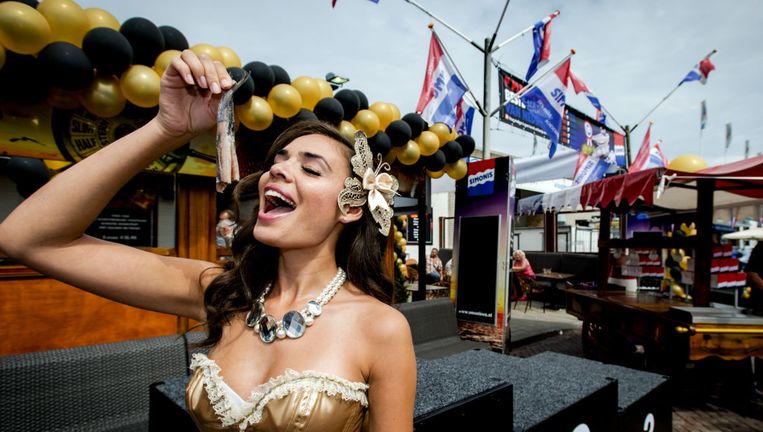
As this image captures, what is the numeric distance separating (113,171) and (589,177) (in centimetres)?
1214

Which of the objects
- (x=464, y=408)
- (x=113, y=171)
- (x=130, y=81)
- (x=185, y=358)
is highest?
(x=130, y=81)

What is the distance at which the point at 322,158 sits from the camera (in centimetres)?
152

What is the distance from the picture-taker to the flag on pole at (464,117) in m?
8.45

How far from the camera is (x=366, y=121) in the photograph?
16.2 feet

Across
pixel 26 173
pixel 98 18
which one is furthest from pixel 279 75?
pixel 26 173

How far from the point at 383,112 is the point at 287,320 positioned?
4.23 meters

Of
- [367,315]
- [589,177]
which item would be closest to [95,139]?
[367,315]

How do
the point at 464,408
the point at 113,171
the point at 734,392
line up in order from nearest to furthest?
the point at 113,171 → the point at 464,408 → the point at 734,392

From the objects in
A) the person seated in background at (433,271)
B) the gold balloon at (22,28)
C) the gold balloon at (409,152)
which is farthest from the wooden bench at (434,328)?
the person seated in background at (433,271)

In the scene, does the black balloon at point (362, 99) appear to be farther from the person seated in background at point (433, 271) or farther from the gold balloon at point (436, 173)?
the person seated in background at point (433, 271)

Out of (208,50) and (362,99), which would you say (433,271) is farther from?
(208,50)

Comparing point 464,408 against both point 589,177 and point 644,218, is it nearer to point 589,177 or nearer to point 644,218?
point 589,177

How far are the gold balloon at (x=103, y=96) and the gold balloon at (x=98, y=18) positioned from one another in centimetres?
41

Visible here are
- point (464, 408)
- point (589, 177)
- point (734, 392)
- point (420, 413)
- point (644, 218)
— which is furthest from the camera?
point (644, 218)
